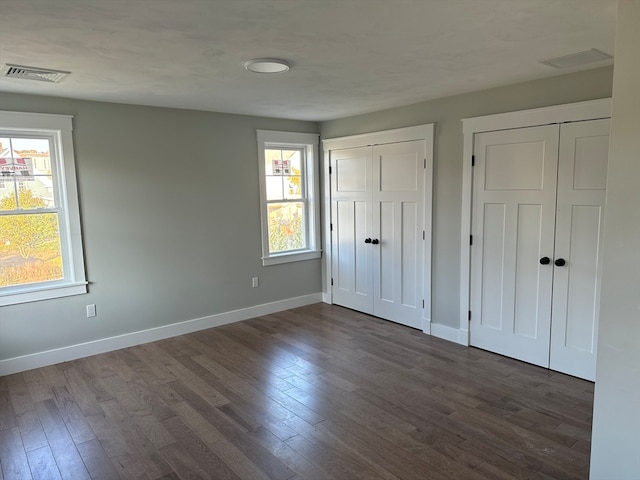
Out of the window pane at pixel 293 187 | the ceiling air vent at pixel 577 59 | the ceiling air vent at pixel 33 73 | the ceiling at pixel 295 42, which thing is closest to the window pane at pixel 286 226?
the window pane at pixel 293 187

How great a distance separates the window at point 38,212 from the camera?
362 cm

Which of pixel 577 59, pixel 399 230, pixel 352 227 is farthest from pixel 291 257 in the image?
pixel 577 59

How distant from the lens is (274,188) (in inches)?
209

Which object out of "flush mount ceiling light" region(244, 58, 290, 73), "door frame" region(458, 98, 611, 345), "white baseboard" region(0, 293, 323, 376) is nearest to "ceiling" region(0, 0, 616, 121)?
"flush mount ceiling light" region(244, 58, 290, 73)

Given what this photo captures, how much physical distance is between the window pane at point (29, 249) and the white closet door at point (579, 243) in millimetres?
4358

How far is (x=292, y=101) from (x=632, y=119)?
9.71 feet

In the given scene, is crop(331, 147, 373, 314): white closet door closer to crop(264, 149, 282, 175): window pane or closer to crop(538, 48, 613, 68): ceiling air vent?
crop(264, 149, 282, 175): window pane

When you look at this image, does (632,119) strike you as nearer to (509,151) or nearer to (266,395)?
(509,151)

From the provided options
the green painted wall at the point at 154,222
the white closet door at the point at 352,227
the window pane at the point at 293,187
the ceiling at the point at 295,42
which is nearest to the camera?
the ceiling at the point at 295,42

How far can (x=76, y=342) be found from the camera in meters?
3.97

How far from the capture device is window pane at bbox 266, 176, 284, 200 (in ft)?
17.2

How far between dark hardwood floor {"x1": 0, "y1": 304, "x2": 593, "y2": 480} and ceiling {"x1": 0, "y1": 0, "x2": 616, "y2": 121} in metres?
2.38

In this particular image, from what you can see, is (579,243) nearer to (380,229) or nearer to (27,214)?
(380,229)

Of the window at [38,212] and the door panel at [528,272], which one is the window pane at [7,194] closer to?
the window at [38,212]
